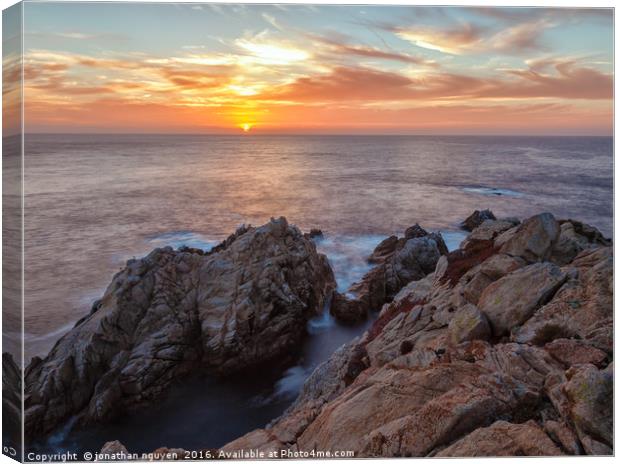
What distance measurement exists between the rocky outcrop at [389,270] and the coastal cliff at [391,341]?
0.07m

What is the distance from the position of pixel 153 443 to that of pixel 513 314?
9584 millimetres

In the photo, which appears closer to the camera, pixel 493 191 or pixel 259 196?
pixel 259 196

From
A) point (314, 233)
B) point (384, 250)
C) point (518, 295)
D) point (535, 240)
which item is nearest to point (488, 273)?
point (518, 295)

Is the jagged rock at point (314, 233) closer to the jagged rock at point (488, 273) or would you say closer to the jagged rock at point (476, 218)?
Result: the jagged rock at point (476, 218)

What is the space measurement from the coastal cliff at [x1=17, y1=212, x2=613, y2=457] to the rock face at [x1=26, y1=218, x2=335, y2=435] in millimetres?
44

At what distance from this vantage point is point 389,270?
2092cm

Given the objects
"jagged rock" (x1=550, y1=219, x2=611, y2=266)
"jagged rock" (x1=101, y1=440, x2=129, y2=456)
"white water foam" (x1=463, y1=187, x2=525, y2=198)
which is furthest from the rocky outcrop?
"jagged rock" (x1=101, y1=440, x2=129, y2=456)

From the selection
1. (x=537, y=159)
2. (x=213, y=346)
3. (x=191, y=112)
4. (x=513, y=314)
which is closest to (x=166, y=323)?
(x=213, y=346)

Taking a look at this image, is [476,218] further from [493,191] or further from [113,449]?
[113,449]

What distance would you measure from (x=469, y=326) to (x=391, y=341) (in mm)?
2579

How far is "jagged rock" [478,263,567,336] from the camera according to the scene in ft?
41.1

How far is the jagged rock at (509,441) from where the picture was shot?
31.2 ft

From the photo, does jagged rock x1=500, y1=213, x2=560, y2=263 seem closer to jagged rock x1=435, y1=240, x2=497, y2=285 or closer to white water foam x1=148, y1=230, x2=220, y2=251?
jagged rock x1=435, y1=240, x2=497, y2=285

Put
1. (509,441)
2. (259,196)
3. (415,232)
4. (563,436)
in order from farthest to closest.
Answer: (415,232) < (259,196) < (509,441) < (563,436)
